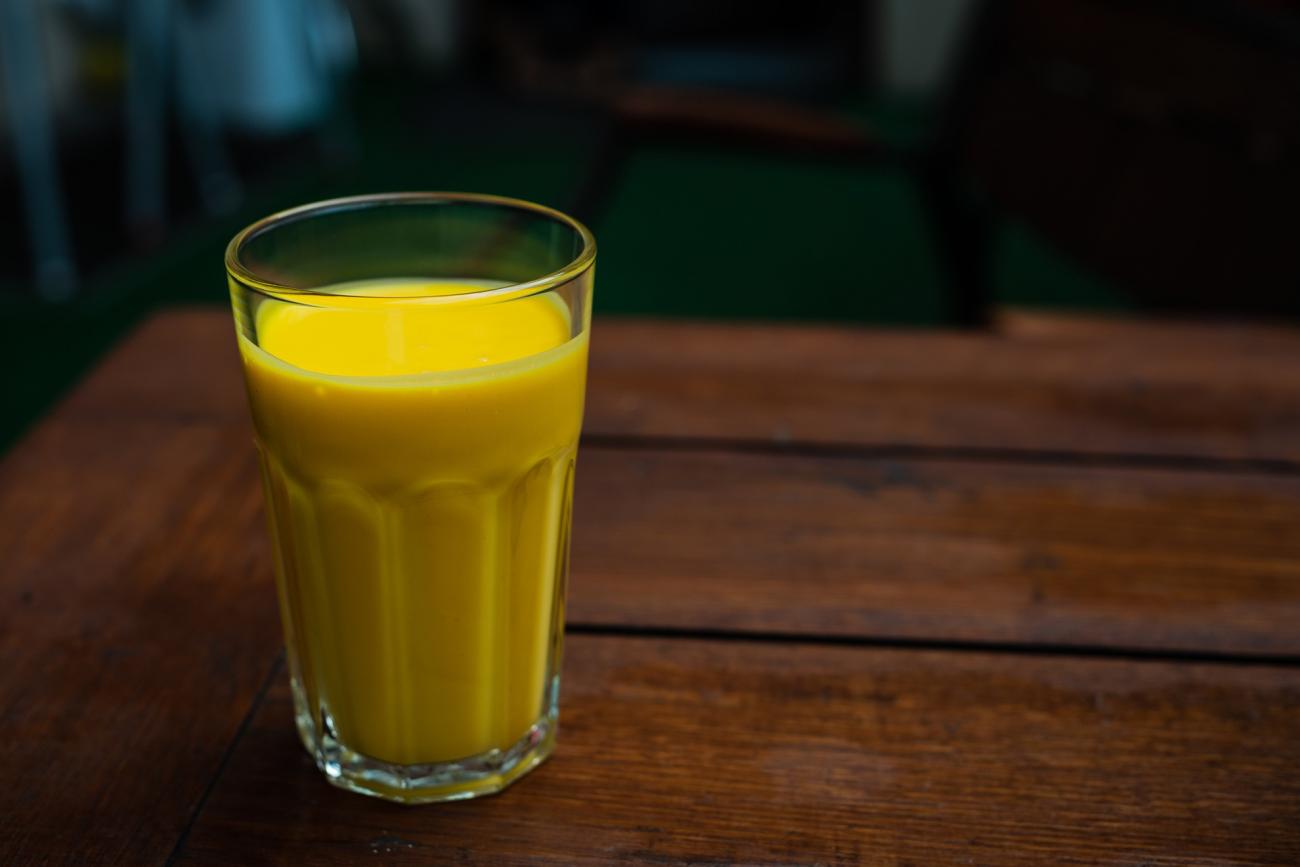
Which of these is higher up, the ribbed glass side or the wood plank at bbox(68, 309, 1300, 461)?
the ribbed glass side

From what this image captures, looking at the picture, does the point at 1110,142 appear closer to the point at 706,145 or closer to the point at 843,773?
the point at 706,145

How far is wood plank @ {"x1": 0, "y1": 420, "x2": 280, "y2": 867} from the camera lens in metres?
0.36

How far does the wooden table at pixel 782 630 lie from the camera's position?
1.18 feet

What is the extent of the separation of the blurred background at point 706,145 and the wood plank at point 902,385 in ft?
1.35

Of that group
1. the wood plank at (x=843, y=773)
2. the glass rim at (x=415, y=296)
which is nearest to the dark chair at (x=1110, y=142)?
the wood plank at (x=843, y=773)

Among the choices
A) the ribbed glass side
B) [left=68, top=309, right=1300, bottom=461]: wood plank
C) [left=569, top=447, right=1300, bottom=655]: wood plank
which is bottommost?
[left=68, top=309, right=1300, bottom=461]: wood plank

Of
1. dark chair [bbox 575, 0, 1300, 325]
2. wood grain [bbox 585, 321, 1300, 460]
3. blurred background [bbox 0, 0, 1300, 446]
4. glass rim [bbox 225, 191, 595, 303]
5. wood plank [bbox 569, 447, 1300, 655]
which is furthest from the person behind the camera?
blurred background [bbox 0, 0, 1300, 446]

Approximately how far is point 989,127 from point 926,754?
48.6 inches

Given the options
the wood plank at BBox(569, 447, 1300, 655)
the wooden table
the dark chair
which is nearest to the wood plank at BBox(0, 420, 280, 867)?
the wooden table

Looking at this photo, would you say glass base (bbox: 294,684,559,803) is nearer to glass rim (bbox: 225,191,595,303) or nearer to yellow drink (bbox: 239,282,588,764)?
yellow drink (bbox: 239,282,588,764)

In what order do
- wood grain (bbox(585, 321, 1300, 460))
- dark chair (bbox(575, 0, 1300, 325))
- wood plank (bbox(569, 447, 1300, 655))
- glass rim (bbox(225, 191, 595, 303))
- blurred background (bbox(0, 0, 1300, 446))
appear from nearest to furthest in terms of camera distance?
glass rim (bbox(225, 191, 595, 303)) < wood plank (bbox(569, 447, 1300, 655)) < wood grain (bbox(585, 321, 1300, 460)) < dark chair (bbox(575, 0, 1300, 325)) < blurred background (bbox(0, 0, 1300, 446))

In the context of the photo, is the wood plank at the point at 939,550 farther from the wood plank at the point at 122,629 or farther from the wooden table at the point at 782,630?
the wood plank at the point at 122,629

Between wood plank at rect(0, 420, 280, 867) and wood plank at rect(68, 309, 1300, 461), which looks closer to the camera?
wood plank at rect(0, 420, 280, 867)

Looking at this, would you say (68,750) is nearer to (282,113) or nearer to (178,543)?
(178,543)
